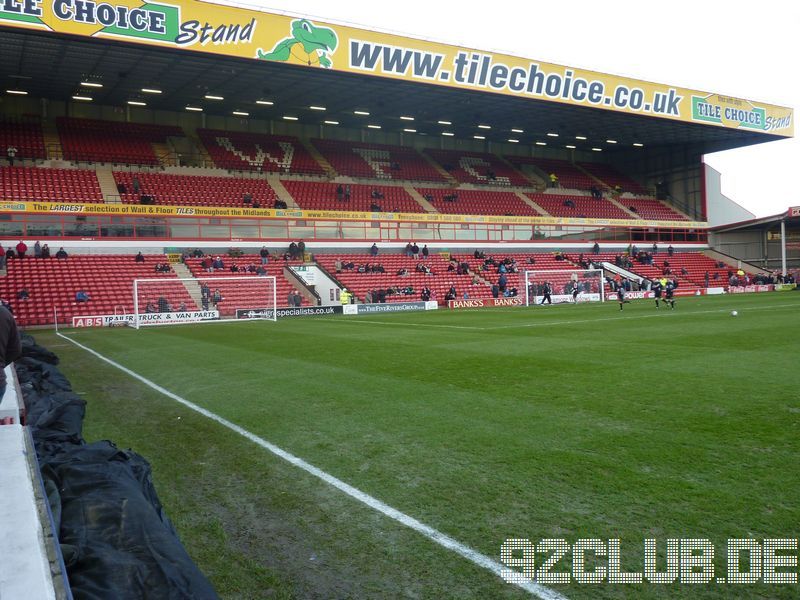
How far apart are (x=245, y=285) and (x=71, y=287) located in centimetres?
815

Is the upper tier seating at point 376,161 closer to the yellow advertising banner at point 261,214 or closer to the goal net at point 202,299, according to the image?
the yellow advertising banner at point 261,214

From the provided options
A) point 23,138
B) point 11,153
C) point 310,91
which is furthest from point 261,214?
point 23,138

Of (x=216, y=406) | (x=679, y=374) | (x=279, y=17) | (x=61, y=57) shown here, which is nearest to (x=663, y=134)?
(x=279, y=17)

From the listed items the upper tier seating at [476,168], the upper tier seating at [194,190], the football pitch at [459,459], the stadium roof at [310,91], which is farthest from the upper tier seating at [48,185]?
the upper tier seating at [476,168]

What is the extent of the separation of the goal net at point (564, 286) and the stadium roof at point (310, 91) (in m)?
10.9

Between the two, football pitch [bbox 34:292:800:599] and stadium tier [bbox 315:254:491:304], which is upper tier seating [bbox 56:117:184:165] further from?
football pitch [bbox 34:292:800:599]

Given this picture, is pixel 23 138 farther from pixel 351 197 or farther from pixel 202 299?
pixel 351 197

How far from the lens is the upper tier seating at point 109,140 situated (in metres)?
38.5

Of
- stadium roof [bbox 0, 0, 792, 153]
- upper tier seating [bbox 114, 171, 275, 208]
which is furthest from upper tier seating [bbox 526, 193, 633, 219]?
upper tier seating [bbox 114, 171, 275, 208]

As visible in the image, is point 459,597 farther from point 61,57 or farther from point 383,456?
point 61,57

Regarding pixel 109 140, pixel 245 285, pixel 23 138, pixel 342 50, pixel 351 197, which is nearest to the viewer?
pixel 342 50

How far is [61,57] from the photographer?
99.8ft

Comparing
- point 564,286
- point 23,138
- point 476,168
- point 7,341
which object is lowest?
point 7,341

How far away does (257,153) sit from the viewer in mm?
45000
